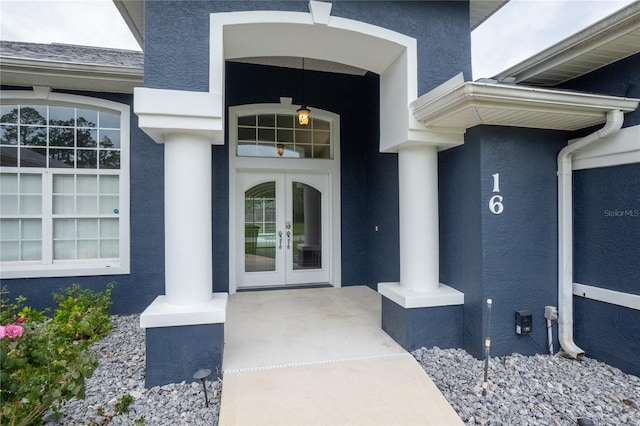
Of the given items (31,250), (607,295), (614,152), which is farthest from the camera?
(31,250)

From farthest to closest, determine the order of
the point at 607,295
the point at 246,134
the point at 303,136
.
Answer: the point at 303,136
the point at 246,134
the point at 607,295

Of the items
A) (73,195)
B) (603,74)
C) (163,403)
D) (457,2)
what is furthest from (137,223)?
(603,74)

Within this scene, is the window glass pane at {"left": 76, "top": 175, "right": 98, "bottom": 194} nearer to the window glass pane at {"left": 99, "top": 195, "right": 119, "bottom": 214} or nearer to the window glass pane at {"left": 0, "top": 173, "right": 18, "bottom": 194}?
the window glass pane at {"left": 99, "top": 195, "right": 119, "bottom": 214}

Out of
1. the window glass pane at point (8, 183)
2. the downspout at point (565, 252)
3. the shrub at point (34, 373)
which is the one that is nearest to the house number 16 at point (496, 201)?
the downspout at point (565, 252)

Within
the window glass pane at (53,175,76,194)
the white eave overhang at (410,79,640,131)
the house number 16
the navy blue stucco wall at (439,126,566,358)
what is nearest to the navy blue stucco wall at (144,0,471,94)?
the white eave overhang at (410,79,640,131)

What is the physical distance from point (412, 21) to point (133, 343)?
5.15 m

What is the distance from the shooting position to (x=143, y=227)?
17.9 ft

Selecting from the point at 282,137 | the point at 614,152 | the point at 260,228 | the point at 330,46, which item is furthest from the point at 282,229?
the point at 614,152

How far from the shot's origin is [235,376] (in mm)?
3256

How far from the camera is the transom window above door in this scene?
6715mm

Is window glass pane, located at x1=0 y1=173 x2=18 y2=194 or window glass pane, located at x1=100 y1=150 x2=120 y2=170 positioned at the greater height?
window glass pane, located at x1=100 y1=150 x2=120 y2=170

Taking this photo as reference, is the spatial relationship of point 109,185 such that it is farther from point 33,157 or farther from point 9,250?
point 9,250

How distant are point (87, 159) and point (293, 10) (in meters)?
4.07

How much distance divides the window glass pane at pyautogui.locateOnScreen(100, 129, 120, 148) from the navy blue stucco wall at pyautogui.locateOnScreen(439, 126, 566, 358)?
5.21 m
